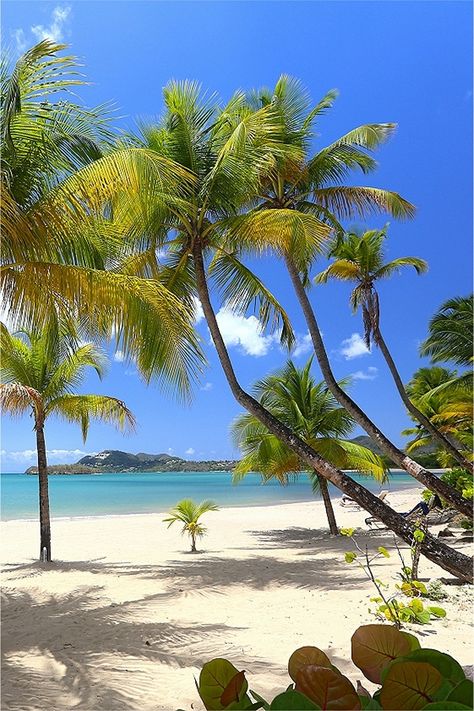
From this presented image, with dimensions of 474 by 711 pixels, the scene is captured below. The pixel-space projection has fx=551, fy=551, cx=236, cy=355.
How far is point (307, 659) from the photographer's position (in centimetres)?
77

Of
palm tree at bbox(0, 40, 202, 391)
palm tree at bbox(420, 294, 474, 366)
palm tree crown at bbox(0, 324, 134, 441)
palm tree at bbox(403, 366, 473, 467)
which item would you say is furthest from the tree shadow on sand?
palm tree at bbox(420, 294, 474, 366)

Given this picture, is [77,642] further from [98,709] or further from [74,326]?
[74,326]

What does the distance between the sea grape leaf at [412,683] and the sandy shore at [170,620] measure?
10.5 ft

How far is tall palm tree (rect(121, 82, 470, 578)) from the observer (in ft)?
25.8

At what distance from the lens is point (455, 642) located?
4.95 m

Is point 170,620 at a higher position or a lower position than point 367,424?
lower

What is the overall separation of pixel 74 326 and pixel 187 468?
11601 centimetres

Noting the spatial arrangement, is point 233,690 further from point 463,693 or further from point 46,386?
point 46,386

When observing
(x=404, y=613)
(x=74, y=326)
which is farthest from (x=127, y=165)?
(x=404, y=613)

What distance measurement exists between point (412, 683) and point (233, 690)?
0.76ft

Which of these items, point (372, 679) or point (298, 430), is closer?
point (372, 679)

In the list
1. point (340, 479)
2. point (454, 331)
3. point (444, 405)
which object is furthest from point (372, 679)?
point (444, 405)

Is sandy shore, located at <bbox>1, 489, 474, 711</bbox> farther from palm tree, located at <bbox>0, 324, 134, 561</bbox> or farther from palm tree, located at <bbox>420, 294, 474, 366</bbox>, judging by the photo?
palm tree, located at <bbox>420, 294, 474, 366</bbox>

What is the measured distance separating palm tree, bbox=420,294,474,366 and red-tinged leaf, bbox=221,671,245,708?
1787 centimetres
